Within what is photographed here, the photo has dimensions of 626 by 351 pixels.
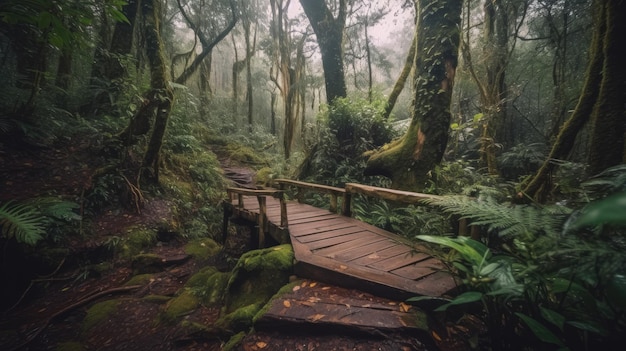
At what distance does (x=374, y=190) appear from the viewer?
4.23m

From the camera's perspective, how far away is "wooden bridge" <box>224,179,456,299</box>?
8.34 feet

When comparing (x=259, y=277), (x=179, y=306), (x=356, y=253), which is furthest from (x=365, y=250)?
(x=179, y=306)

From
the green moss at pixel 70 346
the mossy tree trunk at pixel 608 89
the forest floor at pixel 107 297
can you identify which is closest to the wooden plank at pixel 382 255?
the forest floor at pixel 107 297

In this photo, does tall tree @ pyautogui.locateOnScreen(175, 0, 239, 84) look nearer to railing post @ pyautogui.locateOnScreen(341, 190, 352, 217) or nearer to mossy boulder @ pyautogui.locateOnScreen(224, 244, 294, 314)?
railing post @ pyautogui.locateOnScreen(341, 190, 352, 217)

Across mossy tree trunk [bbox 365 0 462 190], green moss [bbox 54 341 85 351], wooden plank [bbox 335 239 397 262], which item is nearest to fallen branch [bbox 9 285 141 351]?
green moss [bbox 54 341 85 351]

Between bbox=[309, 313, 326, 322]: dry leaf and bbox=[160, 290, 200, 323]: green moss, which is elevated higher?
bbox=[309, 313, 326, 322]: dry leaf

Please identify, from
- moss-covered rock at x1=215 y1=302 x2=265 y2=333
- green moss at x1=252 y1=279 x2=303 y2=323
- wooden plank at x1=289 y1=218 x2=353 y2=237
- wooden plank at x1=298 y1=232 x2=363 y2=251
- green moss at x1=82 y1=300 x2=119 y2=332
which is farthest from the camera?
wooden plank at x1=289 y1=218 x2=353 y2=237

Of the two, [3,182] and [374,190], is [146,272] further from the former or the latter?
[374,190]

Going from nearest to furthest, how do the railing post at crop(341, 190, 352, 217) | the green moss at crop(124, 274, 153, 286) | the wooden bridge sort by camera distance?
the wooden bridge < the green moss at crop(124, 274, 153, 286) < the railing post at crop(341, 190, 352, 217)

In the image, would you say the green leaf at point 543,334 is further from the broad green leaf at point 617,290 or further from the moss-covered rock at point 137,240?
the moss-covered rock at point 137,240

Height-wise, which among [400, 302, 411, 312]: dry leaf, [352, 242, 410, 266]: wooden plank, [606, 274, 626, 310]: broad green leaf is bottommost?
[400, 302, 411, 312]: dry leaf

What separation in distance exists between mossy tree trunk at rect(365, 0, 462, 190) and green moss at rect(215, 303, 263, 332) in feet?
12.7

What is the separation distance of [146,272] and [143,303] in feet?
3.41

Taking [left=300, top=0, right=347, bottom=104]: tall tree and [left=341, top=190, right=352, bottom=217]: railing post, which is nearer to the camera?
[left=341, top=190, right=352, bottom=217]: railing post
